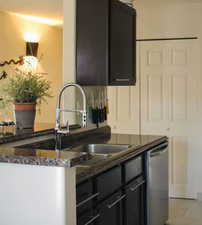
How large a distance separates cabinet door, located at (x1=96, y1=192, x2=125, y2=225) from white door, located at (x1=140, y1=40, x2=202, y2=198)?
8.02ft

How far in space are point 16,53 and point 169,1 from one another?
203 centimetres

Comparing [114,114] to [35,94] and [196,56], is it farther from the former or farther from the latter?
[35,94]

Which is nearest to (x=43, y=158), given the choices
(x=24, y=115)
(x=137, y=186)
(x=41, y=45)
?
(x=24, y=115)

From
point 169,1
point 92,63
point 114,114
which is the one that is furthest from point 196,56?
point 92,63

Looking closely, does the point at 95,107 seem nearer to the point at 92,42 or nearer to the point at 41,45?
the point at 92,42

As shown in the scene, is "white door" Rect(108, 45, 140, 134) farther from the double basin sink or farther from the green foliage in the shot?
the green foliage

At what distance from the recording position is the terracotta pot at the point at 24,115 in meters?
3.12

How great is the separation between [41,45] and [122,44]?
2.39 metres

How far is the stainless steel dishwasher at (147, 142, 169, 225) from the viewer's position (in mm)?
3492

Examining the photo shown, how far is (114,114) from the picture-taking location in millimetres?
5418

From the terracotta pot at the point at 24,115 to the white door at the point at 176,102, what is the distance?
2398mm

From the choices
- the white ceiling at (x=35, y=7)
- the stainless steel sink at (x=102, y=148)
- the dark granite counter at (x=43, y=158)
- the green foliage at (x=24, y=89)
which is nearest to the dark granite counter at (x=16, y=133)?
the green foliage at (x=24, y=89)

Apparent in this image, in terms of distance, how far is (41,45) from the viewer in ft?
19.5

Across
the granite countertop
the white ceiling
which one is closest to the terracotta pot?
the granite countertop
